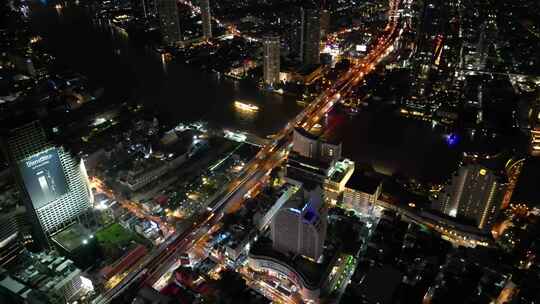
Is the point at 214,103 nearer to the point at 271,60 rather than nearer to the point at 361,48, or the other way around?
the point at 271,60

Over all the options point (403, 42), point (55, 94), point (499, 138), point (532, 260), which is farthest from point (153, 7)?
point (532, 260)

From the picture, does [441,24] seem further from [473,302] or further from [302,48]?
[473,302]

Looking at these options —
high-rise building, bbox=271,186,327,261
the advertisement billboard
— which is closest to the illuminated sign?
high-rise building, bbox=271,186,327,261

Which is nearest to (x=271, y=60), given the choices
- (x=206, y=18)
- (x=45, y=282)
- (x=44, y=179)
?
(x=206, y=18)

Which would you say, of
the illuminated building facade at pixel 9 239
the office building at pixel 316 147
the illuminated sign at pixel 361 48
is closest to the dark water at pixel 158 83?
the office building at pixel 316 147

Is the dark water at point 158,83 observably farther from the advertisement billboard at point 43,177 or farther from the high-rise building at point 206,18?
the advertisement billboard at point 43,177
